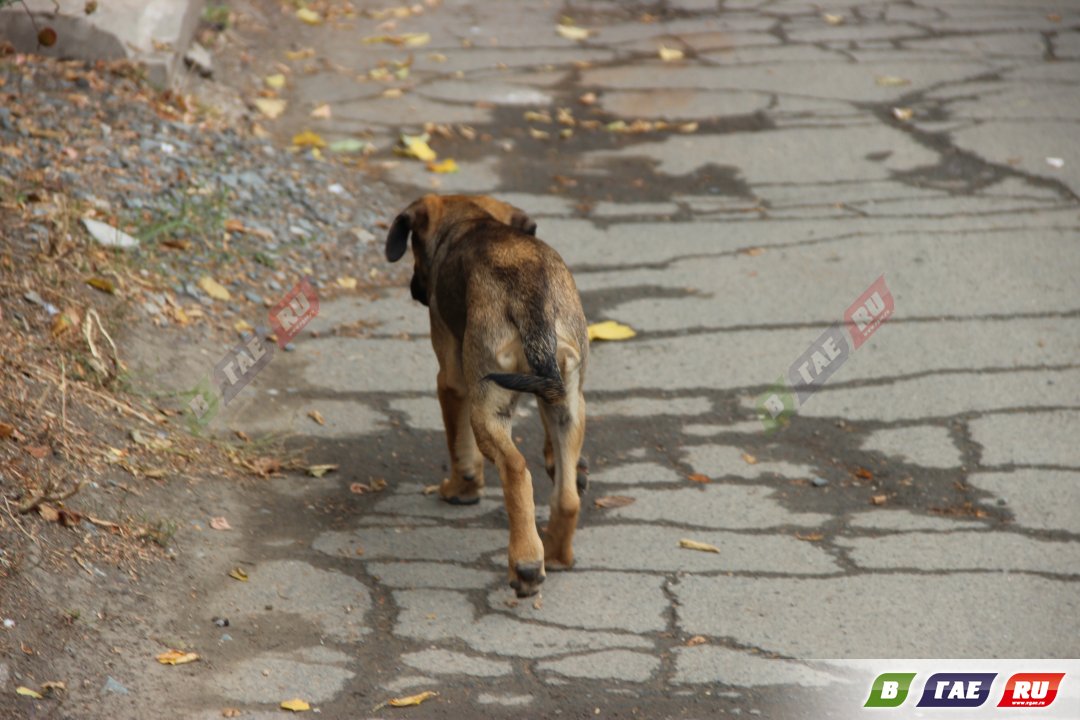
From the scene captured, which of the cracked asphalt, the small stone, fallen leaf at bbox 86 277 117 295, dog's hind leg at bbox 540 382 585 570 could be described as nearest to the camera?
the small stone

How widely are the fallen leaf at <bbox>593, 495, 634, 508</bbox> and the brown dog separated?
0.35m

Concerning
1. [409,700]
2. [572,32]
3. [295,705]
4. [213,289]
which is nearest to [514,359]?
[409,700]

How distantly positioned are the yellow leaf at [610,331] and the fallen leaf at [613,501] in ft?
5.11

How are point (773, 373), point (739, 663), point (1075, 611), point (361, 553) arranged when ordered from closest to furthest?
point (739, 663), point (1075, 611), point (361, 553), point (773, 373)

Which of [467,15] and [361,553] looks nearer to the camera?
[361,553]

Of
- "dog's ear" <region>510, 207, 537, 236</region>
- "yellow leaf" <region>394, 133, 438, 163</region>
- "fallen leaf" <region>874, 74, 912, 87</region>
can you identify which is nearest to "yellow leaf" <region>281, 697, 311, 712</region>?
"dog's ear" <region>510, 207, 537, 236</region>

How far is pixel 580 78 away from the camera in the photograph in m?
10.5

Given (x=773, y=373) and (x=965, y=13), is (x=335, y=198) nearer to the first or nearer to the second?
(x=773, y=373)

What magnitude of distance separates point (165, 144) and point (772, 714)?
216 inches

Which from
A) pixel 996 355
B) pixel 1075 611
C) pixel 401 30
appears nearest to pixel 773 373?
pixel 996 355

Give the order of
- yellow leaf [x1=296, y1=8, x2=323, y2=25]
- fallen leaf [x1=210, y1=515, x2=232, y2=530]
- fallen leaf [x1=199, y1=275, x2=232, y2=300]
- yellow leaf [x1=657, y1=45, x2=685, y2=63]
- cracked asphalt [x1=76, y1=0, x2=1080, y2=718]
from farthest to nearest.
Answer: yellow leaf [x1=296, y1=8, x2=323, y2=25] → yellow leaf [x1=657, y1=45, x2=685, y2=63] → fallen leaf [x1=199, y1=275, x2=232, y2=300] → fallen leaf [x1=210, y1=515, x2=232, y2=530] → cracked asphalt [x1=76, y1=0, x2=1080, y2=718]

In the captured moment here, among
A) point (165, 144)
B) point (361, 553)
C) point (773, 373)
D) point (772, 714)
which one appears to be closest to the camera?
point (772, 714)

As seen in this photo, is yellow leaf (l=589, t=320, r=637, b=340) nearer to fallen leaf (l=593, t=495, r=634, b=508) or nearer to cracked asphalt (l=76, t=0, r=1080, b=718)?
cracked asphalt (l=76, t=0, r=1080, b=718)

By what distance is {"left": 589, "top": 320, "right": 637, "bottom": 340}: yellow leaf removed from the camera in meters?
6.85
